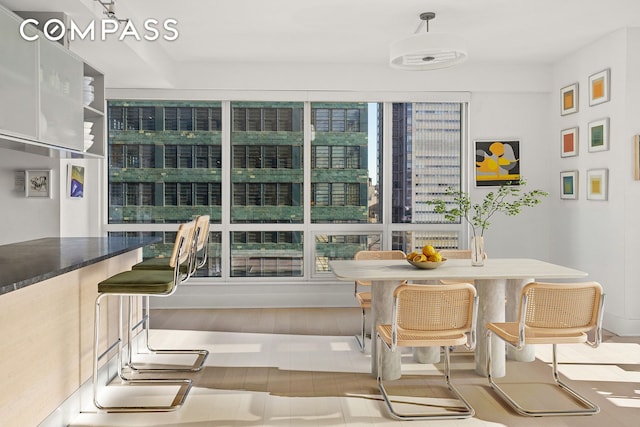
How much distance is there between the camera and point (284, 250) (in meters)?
6.47

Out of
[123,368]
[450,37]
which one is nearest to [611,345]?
[450,37]

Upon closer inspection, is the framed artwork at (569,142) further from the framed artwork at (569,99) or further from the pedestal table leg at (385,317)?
the pedestal table leg at (385,317)

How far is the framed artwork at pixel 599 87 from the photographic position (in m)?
5.21

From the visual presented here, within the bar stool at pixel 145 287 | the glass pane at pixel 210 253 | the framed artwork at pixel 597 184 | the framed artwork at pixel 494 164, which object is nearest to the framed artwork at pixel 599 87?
the framed artwork at pixel 597 184

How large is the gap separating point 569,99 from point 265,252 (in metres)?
3.78

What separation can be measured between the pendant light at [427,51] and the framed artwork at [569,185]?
2.47m

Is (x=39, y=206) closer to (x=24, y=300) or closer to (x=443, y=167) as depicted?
(x=24, y=300)

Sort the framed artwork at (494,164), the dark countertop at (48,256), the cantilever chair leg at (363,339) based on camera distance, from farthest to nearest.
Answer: the framed artwork at (494,164)
the cantilever chair leg at (363,339)
the dark countertop at (48,256)

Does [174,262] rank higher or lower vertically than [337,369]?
higher

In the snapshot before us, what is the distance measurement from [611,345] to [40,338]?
438cm

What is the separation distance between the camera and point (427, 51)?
3.90 m

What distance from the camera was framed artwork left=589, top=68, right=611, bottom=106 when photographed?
521 centimetres

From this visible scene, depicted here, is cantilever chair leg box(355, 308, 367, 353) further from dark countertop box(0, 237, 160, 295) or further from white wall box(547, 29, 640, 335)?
white wall box(547, 29, 640, 335)

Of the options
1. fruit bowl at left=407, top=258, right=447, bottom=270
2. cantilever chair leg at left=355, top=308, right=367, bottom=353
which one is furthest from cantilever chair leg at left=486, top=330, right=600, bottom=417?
cantilever chair leg at left=355, top=308, right=367, bottom=353
